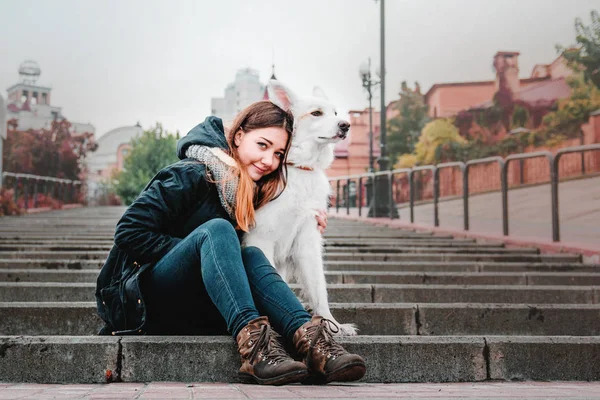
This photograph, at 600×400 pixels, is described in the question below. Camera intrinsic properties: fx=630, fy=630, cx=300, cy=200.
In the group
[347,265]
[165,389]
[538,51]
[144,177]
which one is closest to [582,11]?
[538,51]

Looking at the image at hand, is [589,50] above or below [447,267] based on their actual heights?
above

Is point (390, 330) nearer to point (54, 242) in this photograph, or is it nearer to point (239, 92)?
point (54, 242)

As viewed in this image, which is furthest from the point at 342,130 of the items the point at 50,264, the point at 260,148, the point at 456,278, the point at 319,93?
the point at 50,264

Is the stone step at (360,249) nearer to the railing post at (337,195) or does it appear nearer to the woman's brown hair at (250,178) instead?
→ the woman's brown hair at (250,178)

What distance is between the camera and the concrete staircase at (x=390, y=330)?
259 cm

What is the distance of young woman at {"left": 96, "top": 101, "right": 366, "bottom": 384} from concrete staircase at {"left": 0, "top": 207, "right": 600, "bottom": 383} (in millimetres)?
173

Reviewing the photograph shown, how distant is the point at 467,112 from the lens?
32.2m

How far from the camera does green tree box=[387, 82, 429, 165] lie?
3662cm

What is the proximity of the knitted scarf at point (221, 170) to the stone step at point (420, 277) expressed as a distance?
2.04m

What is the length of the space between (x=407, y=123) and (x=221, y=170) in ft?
116

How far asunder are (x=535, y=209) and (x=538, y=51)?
21205mm

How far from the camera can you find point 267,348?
2400 millimetres

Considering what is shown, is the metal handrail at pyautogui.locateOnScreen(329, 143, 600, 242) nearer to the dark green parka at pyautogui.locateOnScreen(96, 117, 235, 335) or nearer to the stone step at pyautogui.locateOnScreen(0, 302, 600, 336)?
the stone step at pyautogui.locateOnScreen(0, 302, 600, 336)

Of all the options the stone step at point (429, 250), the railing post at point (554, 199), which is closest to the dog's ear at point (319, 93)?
the stone step at point (429, 250)
